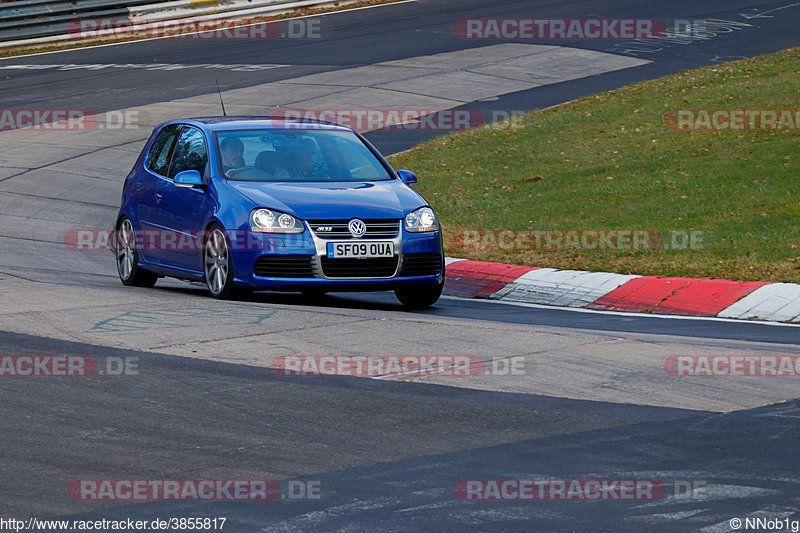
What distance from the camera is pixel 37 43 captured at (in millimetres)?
34094

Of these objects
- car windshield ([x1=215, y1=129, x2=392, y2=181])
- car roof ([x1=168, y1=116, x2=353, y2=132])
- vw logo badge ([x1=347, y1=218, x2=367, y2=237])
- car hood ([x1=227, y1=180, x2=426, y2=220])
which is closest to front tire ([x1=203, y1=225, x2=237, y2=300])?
car hood ([x1=227, y1=180, x2=426, y2=220])

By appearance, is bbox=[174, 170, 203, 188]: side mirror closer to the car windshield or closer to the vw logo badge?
the car windshield

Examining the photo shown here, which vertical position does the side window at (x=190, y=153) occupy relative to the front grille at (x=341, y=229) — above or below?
above


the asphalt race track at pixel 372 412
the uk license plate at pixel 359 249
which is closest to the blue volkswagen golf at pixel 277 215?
the uk license plate at pixel 359 249

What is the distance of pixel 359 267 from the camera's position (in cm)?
1062

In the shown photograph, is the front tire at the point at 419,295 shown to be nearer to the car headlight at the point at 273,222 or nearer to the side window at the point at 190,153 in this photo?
the car headlight at the point at 273,222

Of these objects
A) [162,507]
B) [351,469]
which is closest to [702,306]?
[351,469]

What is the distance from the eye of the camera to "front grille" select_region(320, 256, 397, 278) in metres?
10.5

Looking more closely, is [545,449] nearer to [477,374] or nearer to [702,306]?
[477,374]

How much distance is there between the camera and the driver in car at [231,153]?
1141 cm

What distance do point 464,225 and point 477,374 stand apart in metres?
7.65

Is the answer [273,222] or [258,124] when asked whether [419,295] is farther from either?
[258,124]

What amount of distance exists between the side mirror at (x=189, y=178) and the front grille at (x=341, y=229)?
1362 mm

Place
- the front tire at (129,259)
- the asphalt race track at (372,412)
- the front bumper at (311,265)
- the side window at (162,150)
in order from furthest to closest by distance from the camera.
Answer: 1. the front tire at (129,259)
2. the side window at (162,150)
3. the front bumper at (311,265)
4. the asphalt race track at (372,412)
